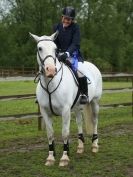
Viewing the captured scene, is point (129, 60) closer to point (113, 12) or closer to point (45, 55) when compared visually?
point (113, 12)

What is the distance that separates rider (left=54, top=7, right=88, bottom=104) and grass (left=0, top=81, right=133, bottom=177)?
1165 millimetres

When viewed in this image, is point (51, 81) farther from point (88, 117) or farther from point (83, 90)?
point (88, 117)

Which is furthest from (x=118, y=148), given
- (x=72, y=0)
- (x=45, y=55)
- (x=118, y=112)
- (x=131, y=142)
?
(x=72, y=0)

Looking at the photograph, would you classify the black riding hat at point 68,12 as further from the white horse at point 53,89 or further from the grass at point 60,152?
the grass at point 60,152

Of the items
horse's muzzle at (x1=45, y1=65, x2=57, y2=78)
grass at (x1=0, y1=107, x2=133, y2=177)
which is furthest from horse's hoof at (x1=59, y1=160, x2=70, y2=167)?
horse's muzzle at (x1=45, y1=65, x2=57, y2=78)

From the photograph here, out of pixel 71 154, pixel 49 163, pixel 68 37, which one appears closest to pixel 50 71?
pixel 68 37

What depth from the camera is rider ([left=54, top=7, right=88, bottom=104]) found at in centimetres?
777

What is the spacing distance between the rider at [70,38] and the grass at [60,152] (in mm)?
1165

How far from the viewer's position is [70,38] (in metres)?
7.96

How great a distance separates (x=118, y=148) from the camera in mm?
8625

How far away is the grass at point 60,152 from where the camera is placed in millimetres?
6758

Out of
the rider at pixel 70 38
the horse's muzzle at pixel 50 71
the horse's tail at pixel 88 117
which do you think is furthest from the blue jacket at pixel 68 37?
the horse's tail at pixel 88 117

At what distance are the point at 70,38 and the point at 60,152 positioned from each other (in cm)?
215

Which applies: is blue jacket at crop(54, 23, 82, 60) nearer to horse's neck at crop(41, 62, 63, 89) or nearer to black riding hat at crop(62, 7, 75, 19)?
black riding hat at crop(62, 7, 75, 19)
